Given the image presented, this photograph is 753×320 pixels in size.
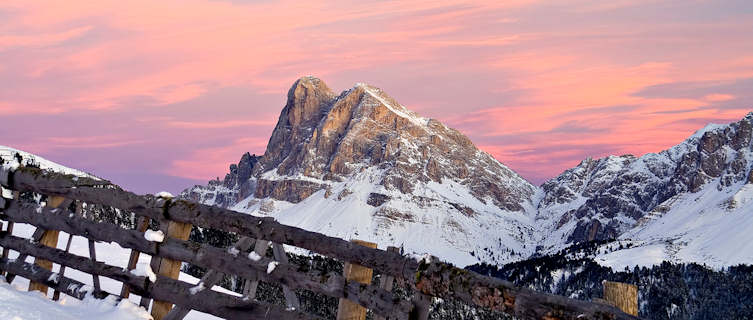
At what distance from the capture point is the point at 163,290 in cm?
1293

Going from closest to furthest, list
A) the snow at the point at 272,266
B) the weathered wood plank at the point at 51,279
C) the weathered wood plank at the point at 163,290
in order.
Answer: the snow at the point at 272,266, the weathered wood plank at the point at 163,290, the weathered wood plank at the point at 51,279

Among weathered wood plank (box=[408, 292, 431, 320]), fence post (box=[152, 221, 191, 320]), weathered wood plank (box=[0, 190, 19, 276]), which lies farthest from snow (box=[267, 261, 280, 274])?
A: weathered wood plank (box=[0, 190, 19, 276])

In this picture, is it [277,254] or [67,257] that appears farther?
[67,257]

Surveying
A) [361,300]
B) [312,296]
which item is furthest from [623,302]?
[312,296]

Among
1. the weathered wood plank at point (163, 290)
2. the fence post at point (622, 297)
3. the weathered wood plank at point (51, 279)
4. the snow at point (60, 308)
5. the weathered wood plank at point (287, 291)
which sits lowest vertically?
the snow at point (60, 308)

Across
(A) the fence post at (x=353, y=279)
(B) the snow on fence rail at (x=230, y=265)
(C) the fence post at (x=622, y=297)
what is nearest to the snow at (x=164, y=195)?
(B) the snow on fence rail at (x=230, y=265)

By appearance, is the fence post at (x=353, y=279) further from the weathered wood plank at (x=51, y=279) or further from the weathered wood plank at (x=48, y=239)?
the weathered wood plank at (x=48, y=239)

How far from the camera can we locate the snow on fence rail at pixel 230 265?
9.86 m

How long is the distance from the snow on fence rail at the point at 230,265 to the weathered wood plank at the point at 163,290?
0.7 inches

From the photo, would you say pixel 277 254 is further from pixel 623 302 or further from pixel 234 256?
pixel 623 302

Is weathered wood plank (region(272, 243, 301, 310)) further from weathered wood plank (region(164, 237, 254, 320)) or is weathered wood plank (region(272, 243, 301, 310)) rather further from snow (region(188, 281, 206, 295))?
snow (region(188, 281, 206, 295))

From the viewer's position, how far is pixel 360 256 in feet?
37.1

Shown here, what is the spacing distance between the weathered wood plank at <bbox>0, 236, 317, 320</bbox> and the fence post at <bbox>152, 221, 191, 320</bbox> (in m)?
0.16

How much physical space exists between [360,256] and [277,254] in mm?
1878
